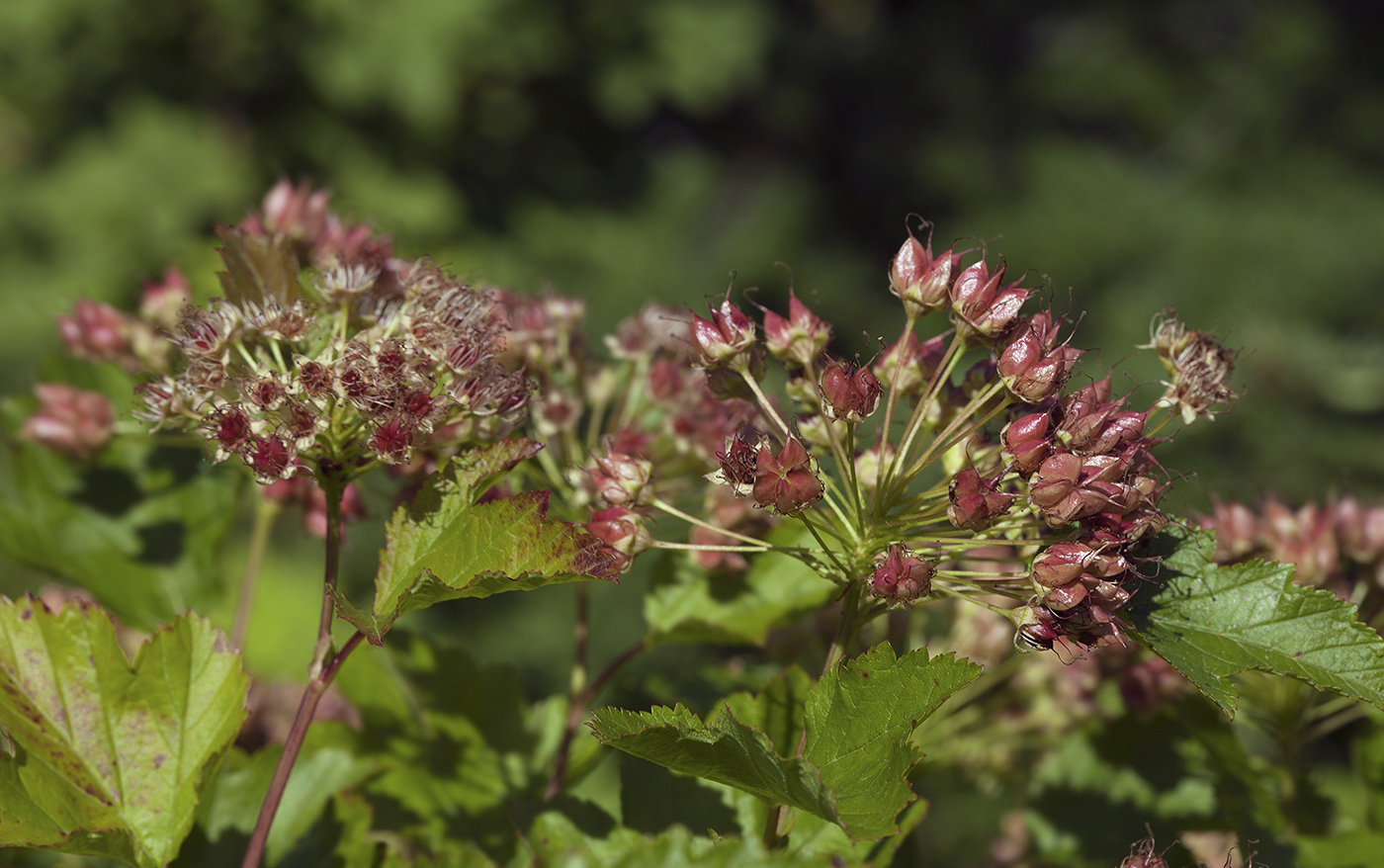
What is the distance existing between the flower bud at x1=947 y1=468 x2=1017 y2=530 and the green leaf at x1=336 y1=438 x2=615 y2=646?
0.96ft

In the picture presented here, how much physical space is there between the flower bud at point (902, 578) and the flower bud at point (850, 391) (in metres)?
0.14

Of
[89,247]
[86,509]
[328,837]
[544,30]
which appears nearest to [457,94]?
[544,30]

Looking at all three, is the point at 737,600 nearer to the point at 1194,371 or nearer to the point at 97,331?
the point at 1194,371

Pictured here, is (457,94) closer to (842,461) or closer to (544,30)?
(544,30)

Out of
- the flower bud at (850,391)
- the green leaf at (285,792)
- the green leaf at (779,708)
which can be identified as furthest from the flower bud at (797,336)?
the green leaf at (285,792)

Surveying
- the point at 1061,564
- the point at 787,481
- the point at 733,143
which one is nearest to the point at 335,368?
the point at 787,481

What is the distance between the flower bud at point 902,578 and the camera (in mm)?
821

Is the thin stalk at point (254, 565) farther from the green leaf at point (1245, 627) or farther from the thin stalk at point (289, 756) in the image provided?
the green leaf at point (1245, 627)

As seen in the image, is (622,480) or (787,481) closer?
(787,481)

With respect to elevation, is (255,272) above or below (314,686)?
above

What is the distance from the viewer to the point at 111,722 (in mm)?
929

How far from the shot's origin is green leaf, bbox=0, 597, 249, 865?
880mm

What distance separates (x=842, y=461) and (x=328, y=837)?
65cm

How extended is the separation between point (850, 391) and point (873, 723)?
0.28 m
